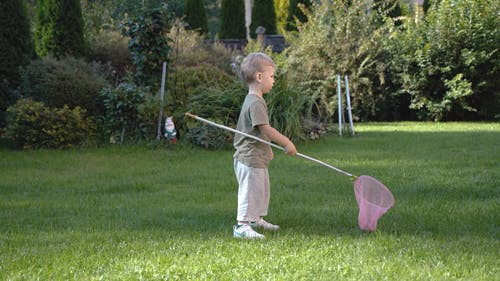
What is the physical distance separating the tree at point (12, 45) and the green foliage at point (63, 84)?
422mm

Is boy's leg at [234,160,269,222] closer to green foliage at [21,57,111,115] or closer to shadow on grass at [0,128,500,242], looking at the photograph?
shadow on grass at [0,128,500,242]

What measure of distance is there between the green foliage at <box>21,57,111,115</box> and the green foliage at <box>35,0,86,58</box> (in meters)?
1.24

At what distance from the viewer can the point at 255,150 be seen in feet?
14.9

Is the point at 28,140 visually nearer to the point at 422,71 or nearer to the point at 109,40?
the point at 109,40

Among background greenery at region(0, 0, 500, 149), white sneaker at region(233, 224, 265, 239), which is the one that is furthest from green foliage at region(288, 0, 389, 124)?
white sneaker at region(233, 224, 265, 239)

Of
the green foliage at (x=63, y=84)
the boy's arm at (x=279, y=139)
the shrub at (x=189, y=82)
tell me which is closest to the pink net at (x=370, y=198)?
the boy's arm at (x=279, y=139)

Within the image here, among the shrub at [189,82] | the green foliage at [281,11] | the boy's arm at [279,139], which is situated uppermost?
the green foliage at [281,11]

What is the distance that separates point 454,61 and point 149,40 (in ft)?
26.3

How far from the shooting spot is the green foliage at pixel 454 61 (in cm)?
1478

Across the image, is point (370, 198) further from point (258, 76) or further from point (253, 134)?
point (258, 76)

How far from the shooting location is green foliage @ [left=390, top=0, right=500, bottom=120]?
14.8 meters

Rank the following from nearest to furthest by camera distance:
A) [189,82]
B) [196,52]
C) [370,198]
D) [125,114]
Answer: [370,198] < [125,114] < [189,82] < [196,52]

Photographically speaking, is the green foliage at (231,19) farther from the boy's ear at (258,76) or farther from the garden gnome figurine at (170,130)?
the boy's ear at (258,76)

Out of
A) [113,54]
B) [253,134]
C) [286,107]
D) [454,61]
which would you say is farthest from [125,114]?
[454,61]
